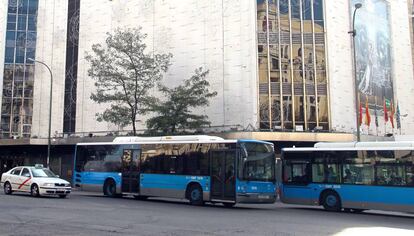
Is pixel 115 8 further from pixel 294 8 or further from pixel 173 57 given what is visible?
pixel 294 8

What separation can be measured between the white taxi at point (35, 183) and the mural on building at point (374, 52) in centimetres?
2685

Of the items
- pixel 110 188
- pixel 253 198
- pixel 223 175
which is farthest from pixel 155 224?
pixel 110 188

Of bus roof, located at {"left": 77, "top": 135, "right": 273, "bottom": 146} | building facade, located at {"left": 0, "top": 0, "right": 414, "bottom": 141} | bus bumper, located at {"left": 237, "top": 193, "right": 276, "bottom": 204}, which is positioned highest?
building facade, located at {"left": 0, "top": 0, "right": 414, "bottom": 141}

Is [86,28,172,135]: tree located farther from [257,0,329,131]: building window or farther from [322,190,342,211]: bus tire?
[322,190,342,211]: bus tire

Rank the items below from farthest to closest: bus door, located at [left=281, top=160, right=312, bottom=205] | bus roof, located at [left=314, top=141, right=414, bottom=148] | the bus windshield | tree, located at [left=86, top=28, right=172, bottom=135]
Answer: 1. tree, located at [left=86, top=28, right=172, bottom=135]
2. bus door, located at [left=281, top=160, right=312, bottom=205]
3. the bus windshield
4. bus roof, located at [left=314, top=141, right=414, bottom=148]

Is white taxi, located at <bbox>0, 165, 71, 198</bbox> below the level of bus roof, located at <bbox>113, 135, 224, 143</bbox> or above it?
below

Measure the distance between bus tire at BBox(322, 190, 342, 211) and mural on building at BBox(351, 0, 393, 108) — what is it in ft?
70.0

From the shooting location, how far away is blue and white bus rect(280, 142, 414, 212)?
17.2 metres

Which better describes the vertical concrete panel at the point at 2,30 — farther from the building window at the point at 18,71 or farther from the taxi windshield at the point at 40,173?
the taxi windshield at the point at 40,173

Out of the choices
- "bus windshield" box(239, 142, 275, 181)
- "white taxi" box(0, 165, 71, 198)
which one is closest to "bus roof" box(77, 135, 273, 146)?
"bus windshield" box(239, 142, 275, 181)

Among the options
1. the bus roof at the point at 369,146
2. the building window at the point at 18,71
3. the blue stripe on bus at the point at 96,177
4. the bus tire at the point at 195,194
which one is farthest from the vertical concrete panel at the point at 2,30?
the bus roof at the point at 369,146

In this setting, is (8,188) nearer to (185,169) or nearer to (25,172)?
(25,172)

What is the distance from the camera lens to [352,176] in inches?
733

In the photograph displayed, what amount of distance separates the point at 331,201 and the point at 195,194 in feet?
19.1
